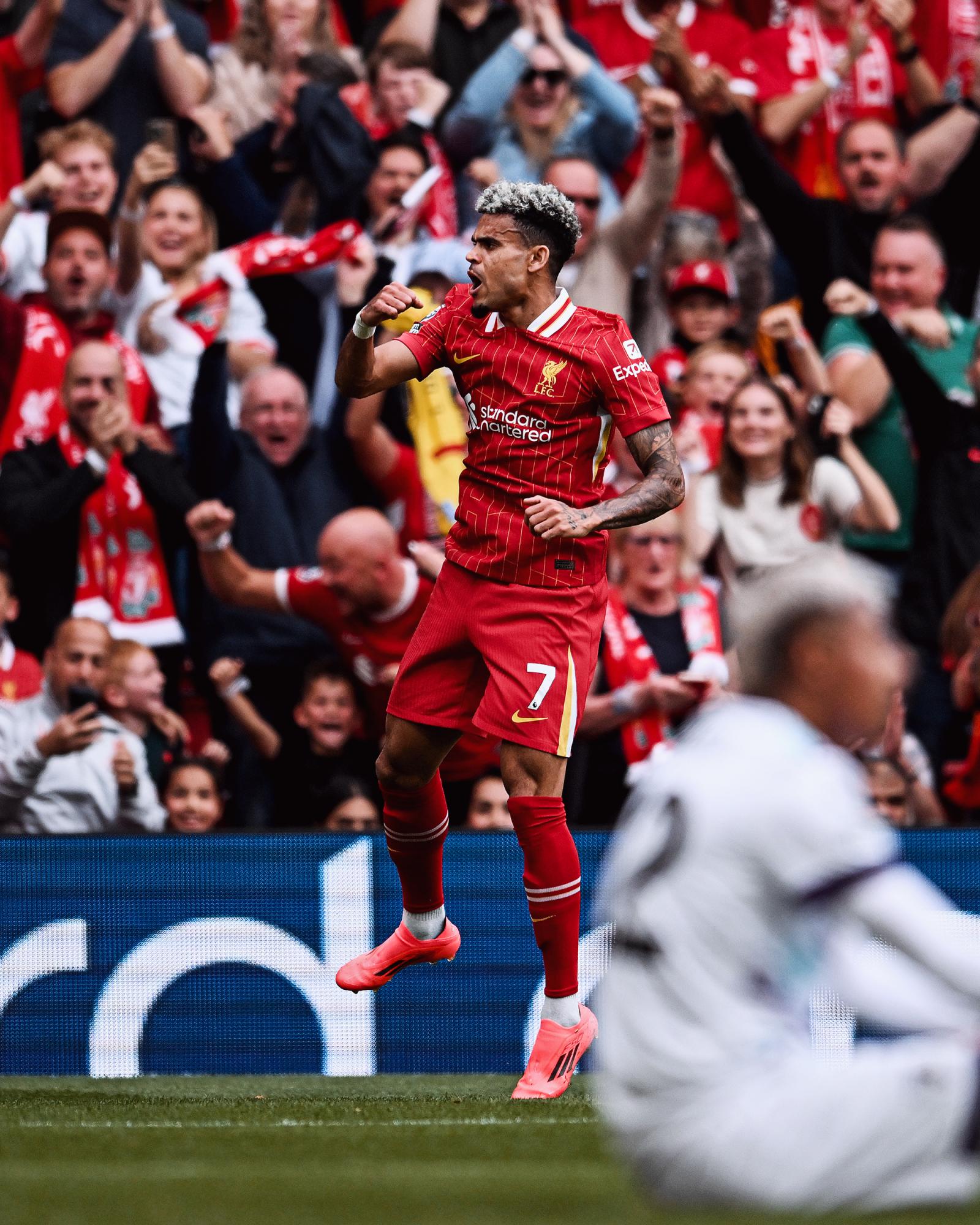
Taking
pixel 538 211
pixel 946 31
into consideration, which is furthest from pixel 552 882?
pixel 946 31

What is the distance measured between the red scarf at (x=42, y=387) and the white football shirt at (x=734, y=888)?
627 cm

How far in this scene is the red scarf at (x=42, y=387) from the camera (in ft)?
30.0

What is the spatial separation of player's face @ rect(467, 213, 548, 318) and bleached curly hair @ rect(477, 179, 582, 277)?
0.08 feet

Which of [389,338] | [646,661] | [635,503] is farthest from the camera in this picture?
[389,338]

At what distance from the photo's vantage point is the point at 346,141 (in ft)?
32.8

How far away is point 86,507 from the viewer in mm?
8898

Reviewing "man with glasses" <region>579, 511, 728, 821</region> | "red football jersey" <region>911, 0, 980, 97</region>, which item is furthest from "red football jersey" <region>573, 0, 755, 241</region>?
"man with glasses" <region>579, 511, 728, 821</region>

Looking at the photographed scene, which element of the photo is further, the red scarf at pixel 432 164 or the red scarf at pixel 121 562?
the red scarf at pixel 432 164

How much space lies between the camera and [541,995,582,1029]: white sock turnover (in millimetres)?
6207

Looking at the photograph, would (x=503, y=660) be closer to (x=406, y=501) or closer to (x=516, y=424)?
(x=516, y=424)

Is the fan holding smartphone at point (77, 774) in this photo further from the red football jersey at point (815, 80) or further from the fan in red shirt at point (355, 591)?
the red football jersey at point (815, 80)

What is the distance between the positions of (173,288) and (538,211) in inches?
156

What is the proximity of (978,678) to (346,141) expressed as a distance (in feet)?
13.2

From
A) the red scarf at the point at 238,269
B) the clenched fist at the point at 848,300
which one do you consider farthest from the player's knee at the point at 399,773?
the clenched fist at the point at 848,300
